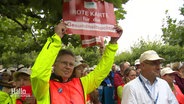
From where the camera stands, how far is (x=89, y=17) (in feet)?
14.5

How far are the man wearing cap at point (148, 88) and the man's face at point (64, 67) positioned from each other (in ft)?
3.64

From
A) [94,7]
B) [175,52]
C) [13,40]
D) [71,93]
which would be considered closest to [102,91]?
[94,7]

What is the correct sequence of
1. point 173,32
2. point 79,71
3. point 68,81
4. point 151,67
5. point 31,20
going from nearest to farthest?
1. point 68,81
2. point 151,67
3. point 79,71
4. point 31,20
5. point 173,32

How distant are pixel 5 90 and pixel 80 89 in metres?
1.64

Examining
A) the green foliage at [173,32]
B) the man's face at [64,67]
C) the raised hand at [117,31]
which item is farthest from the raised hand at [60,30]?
the green foliage at [173,32]

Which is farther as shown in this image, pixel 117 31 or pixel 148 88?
pixel 148 88

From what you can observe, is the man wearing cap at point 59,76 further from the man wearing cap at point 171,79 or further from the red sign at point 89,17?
the man wearing cap at point 171,79

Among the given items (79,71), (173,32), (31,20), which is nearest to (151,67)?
(79,71)

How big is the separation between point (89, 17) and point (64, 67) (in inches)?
37.3

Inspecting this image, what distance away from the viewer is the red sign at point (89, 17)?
420cm

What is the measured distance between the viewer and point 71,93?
3.67m

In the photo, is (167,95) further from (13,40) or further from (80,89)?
(13,40)

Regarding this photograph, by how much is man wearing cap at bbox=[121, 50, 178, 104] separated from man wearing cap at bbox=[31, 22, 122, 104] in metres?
0.61

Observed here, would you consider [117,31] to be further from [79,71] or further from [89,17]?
[79,71]
